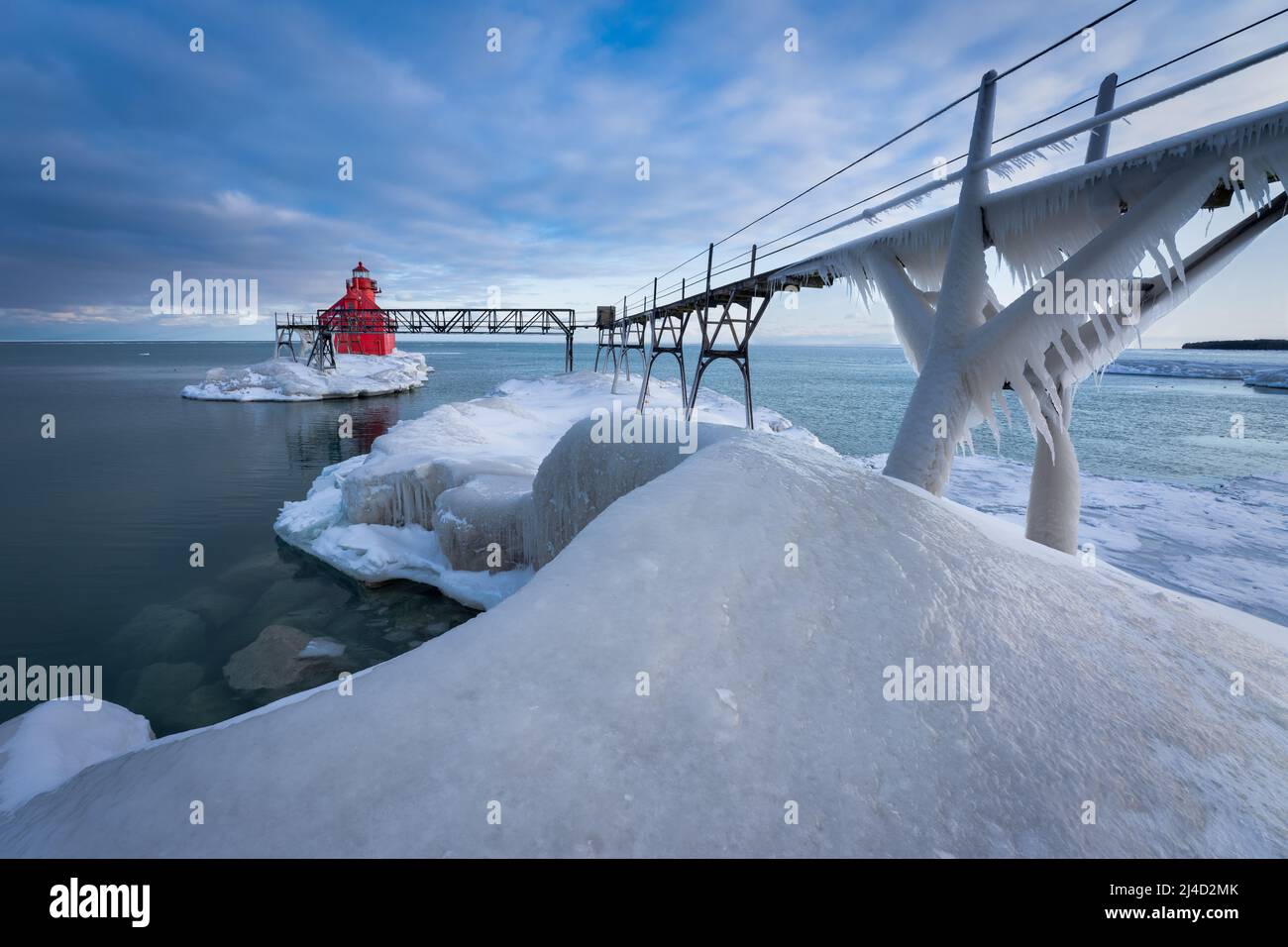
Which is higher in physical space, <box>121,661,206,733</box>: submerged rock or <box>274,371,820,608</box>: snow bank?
<box>274,371,820,608</box>: snow bank

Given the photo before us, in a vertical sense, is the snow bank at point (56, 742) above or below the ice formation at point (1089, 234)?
below

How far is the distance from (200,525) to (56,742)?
14335 mm

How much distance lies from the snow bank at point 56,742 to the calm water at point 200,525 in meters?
2.09

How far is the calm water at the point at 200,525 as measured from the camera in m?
10.2

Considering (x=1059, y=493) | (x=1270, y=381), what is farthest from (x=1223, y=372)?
(x=1059, y=493)

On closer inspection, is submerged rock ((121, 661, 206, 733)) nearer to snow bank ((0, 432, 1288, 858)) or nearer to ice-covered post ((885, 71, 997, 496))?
snow bank ((0, 432, 1288, 858))

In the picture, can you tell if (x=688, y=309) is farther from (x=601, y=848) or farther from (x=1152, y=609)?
(x=601, y=848)

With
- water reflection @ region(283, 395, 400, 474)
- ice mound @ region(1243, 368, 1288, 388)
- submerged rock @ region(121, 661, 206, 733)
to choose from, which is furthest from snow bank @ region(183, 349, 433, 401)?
ice mound @ region(1243, 368, 1288, 388)

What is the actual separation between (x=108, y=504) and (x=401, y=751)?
24051mm

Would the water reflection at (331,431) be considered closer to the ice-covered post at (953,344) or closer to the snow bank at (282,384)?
the snow bank at (282,384)

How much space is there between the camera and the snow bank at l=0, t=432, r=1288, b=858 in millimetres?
1859

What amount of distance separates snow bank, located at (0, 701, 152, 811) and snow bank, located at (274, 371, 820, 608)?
540 cm

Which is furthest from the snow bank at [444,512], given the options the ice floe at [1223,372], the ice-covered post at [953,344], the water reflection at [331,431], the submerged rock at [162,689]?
the ice floe at [1223,372]

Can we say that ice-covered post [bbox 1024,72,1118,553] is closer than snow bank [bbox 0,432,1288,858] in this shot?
No
